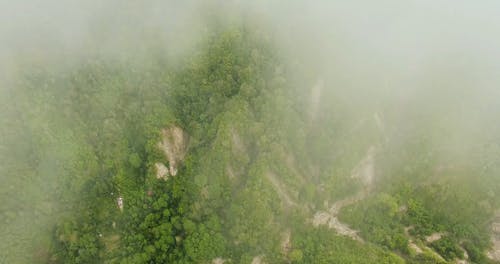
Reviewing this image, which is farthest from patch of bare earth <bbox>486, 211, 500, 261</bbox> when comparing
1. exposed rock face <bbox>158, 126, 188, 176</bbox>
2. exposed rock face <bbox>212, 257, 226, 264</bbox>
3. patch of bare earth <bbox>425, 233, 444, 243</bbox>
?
exposed rock face <bbox>158, 126, 188, 176</bbox>

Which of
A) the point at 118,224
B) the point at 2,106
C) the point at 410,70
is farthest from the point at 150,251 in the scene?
the point at 410,70

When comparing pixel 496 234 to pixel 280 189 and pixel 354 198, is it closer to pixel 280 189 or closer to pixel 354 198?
pixel 354 198

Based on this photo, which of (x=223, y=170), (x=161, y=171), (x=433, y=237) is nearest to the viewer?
(x=433, y=237)

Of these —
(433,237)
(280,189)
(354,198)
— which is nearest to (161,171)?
(280,189)

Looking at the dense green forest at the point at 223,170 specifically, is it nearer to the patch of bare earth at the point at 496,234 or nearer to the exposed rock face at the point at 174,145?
the exposed rock face at the point at 174,145

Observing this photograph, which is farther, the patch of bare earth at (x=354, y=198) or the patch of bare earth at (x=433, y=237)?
the patch of bare earth at (x=354, y=198)

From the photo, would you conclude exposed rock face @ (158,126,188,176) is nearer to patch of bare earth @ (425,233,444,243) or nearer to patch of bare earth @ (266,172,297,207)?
patch of bare earth @ (266,172,297,207)

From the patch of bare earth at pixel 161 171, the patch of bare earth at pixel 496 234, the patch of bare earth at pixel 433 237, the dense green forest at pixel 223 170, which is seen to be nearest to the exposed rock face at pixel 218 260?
the dense green forest at pixel 223 170
